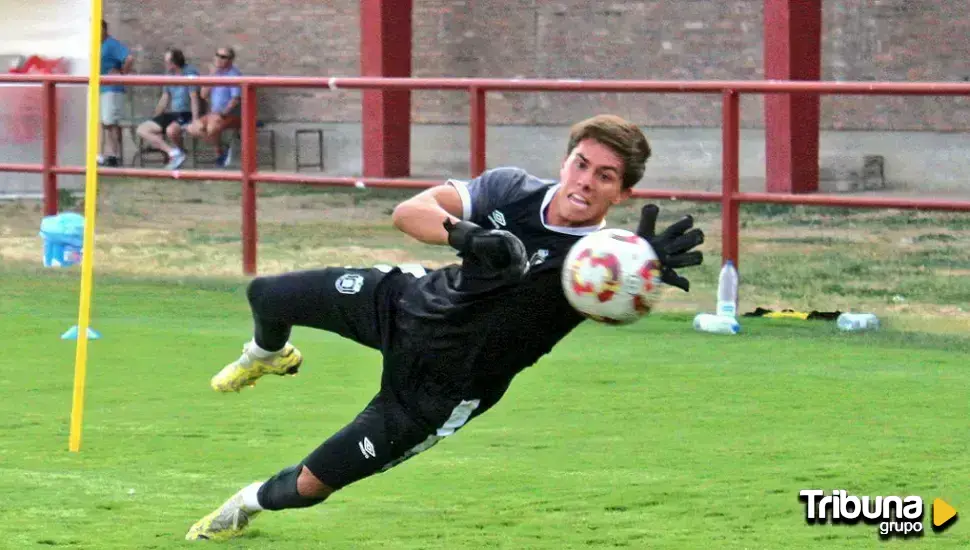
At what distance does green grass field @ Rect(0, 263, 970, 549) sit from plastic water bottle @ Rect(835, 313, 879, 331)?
8 centimetres

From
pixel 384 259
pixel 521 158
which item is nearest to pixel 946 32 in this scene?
pixel 521 158

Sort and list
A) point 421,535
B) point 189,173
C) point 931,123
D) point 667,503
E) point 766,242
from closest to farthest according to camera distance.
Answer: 1. point 421,535
2. point 667,503
3. point 189,173
4. point 766,242
5. point 931,123

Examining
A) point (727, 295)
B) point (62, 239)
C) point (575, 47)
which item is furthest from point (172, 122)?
point (727, 295)

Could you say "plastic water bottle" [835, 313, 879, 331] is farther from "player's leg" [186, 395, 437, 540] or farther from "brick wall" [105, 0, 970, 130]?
"brick wall" [105, 0, 970, 130]

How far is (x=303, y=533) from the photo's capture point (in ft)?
20.6

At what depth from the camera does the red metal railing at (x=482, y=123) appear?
11.4 m

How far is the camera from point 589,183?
229 inches

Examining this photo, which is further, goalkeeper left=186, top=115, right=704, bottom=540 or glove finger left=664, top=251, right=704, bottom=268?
goalkeeper left=186, top=115, right=704, bottom=540

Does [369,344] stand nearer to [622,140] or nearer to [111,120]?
[622,140]

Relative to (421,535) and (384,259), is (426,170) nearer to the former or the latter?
(384,259)

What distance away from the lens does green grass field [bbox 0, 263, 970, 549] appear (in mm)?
6324

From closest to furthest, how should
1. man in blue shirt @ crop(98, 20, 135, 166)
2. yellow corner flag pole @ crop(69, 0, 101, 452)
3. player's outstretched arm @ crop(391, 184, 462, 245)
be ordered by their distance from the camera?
player's outstretched arm @ crop(391, 184, 462, 245), yellow corner flag pole @ crop(69, 0, 101, 452), man in blue shirt @ crop(98, 20, 135, 166)

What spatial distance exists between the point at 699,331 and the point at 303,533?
5.68 meters

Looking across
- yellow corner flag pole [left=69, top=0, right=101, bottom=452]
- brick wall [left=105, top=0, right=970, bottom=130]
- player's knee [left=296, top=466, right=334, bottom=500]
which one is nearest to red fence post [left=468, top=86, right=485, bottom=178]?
yellow corner flag pole [left=69, top=0, right=101, bottom=452]
